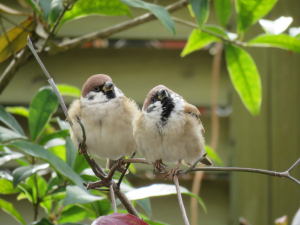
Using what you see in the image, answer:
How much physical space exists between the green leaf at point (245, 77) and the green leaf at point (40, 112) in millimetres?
438

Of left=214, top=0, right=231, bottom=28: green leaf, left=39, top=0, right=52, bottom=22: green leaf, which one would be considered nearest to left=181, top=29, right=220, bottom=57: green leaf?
left=214, top=0, right=231, bottom=28: green leaf

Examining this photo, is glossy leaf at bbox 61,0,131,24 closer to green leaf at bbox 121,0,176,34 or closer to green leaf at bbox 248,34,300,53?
green leaf at bbox 121,0,176,34

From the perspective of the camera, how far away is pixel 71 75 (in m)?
1.40

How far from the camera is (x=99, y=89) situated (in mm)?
670

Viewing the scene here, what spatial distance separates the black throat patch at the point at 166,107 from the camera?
2.05 ft

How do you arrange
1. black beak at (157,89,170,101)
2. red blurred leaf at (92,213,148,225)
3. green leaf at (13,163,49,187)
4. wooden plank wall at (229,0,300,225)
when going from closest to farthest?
red blurred leaf at (92,213,148,225) < black beak at (157,89,170,101) < green leaf at (13,163,49,187) < wooden plank wall at (229,0,300,225)

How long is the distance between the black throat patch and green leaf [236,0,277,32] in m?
0.31

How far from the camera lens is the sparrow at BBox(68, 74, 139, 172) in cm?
64

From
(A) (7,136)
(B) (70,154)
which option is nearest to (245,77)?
(B) (70,154)

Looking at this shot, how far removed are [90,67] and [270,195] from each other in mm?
873

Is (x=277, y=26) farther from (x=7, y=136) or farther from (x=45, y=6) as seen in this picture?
(x=7, y=136)

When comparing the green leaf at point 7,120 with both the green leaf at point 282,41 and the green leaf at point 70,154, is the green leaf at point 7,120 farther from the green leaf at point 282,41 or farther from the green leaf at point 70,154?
the green leaf at point 282,41

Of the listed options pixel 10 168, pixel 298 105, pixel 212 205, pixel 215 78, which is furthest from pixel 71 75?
pixel 298 105

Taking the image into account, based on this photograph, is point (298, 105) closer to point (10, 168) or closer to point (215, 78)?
point (215, 78)
